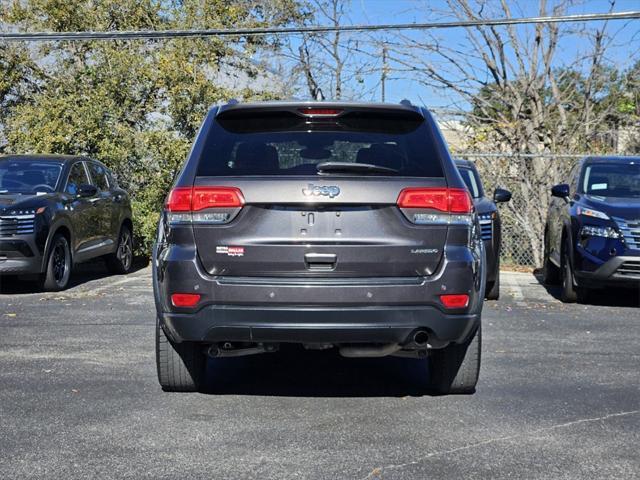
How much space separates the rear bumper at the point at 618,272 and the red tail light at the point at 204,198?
6.40 metres

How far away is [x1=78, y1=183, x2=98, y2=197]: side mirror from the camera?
13.1 meters

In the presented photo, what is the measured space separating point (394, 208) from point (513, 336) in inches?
147

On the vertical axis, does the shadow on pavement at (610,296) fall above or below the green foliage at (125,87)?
below

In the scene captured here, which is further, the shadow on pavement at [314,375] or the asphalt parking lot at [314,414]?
the shadow on pavement at [314,375]

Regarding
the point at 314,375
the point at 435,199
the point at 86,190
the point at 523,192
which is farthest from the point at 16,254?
the point at 523,192

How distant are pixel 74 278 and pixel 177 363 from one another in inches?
329

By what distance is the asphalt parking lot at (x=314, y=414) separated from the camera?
4.71m

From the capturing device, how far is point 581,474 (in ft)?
15.1

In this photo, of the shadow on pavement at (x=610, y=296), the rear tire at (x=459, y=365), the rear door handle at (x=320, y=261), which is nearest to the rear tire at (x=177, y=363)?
the rear door handle at (x=320, y=261)

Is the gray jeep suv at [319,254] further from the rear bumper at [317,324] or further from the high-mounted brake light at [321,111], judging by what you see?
the high-mounted brake light at [321,111]

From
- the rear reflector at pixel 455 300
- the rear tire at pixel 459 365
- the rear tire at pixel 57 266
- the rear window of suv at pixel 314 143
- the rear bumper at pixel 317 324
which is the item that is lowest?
the rear tire at pixel 57 266

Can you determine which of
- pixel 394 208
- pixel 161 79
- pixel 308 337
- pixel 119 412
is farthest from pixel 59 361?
pixel 161 79

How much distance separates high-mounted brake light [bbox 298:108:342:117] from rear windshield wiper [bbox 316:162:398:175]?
16.7 inches

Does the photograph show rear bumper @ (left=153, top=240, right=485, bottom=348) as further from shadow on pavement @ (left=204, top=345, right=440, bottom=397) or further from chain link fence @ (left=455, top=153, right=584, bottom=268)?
chain link fence @ (left=455, top=153, right=584, bottom=268)
